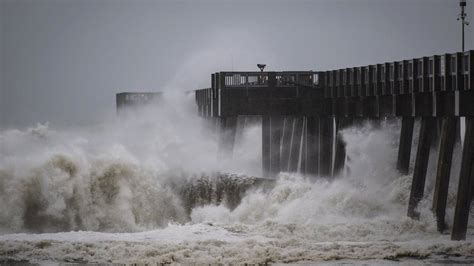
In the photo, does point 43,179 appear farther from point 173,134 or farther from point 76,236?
point 173,134

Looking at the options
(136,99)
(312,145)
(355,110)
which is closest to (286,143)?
(312,145)

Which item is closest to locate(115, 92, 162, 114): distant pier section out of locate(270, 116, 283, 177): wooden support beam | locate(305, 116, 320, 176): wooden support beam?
locate(270, 116, 283, 177): wooden support beam

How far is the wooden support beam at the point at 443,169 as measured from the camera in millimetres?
30188

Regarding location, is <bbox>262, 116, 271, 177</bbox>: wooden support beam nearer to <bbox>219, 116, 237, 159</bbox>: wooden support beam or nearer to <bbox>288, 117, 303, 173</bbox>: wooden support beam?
<bbox>288, 117, 303, 173</bbox>: wooden support beam

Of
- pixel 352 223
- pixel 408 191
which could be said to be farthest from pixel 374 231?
pixel 408 191

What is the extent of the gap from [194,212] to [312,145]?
6540 millimetres

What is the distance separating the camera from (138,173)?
40938 millimetres

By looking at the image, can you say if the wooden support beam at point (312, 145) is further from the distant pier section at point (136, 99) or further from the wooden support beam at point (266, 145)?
the distant pier section at point (136, 99)

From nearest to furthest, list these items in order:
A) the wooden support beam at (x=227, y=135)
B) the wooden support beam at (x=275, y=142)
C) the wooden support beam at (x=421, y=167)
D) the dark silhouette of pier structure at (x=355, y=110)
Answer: the dark silhouette of pier structure at (x=355, y=110), the wooden support beam at (x=421, y=167), the wooden support beam at (x=275, y=142), the wooden support beam at (x=227, y=135)

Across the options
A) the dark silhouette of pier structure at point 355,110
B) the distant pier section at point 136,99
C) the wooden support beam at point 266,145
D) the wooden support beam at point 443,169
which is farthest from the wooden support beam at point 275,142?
the distant pier section at point 136,99

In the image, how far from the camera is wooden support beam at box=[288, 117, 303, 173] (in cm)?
4622

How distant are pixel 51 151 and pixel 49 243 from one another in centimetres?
1207

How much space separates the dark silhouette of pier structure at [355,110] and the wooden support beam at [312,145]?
0.14 ft

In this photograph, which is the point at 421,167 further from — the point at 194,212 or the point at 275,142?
the point at 275,142
